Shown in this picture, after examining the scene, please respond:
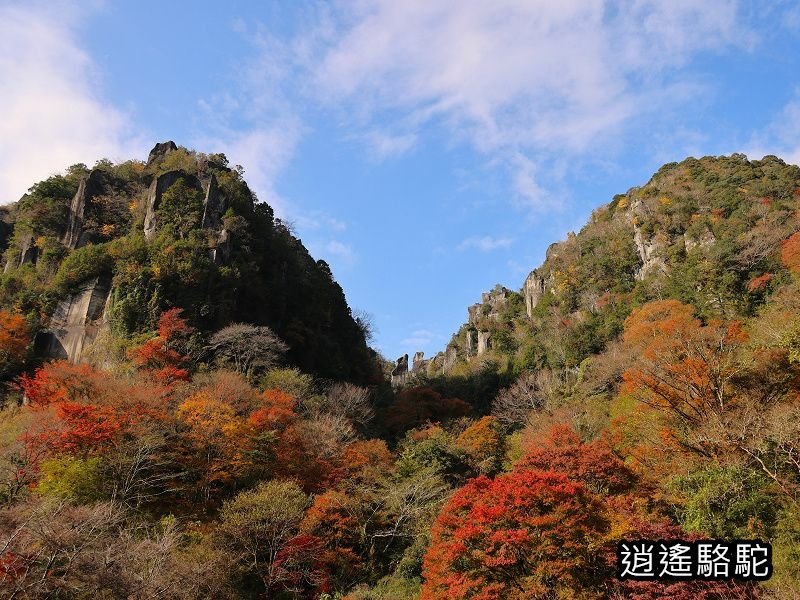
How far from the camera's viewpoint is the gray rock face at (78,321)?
1452 inches

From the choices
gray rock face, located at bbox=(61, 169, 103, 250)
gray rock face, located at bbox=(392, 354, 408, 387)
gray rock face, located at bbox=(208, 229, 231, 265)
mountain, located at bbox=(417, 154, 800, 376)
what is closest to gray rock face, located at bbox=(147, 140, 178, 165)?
gray rock face, located at bbox=(61, 169, 103, 250)

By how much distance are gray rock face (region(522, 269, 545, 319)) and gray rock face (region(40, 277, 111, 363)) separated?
3950 cm

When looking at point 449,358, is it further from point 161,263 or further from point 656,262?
point 161,263

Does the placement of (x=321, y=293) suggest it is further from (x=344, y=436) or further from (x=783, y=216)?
(x=783, y=216)

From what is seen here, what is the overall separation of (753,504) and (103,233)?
144ft

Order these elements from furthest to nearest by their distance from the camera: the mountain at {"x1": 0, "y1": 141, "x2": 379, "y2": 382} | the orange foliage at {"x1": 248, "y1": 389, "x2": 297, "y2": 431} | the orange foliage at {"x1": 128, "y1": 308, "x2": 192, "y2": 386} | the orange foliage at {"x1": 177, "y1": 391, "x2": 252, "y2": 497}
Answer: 1. the mountain at {"x1": 0, "y1": 141, "x2": 379, "y2": 382}
2. the orange foliage at {"x1": 128, "y1": 308, "x2": 192, "y2": 386}
3. the orange foliage at {"x1": 248, "y1": 389, "x2": 297, "y2": 431}
4. the orange foliage at {"x1": 177, "y1": 391, "x2": 252, "y2": 497}

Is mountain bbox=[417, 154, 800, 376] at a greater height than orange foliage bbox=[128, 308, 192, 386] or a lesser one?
greater

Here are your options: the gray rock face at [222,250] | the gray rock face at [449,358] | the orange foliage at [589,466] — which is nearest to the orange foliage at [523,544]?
the orange foliage at [589,466]

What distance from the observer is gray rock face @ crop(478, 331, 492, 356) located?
6153 cm

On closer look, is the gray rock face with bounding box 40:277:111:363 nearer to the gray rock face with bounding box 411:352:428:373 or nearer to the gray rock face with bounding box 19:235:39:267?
the gray rock face with bounding box 19:235:39:267

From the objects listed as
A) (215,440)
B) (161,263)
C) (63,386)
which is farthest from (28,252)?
(215,440)

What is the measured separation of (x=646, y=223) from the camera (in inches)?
1997

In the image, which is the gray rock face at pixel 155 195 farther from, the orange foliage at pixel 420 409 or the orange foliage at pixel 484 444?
the orange foliage at pixel 484 444

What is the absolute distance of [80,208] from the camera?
44031 mm
